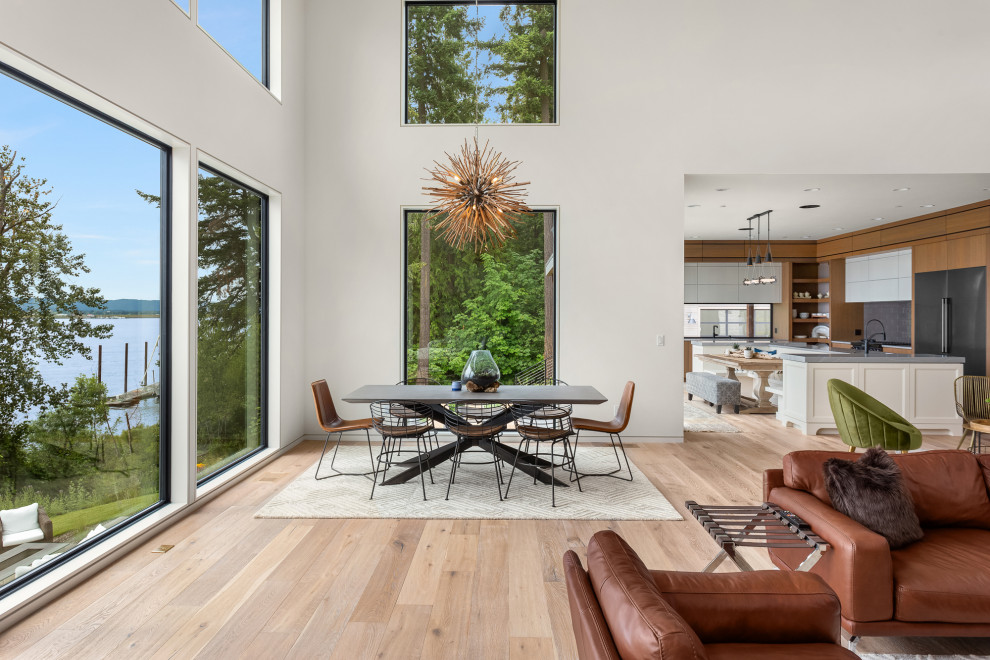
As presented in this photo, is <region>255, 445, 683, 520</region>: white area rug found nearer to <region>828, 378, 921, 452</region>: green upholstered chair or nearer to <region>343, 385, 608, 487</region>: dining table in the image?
<region>343, 385, 608, 487</region>: dining table

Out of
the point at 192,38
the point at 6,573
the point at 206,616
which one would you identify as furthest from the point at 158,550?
the point at 192,38

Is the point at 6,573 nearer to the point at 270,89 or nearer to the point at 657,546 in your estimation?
the point at 657,546

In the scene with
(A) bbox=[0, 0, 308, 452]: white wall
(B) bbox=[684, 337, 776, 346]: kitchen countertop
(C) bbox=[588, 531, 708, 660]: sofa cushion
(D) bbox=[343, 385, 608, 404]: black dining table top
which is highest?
(A) bbox=[0, 0, 308, 452]: white wall

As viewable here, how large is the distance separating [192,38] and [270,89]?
59.0 inches

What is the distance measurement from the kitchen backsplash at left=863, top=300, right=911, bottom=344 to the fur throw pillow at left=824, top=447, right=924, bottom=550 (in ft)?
24.7

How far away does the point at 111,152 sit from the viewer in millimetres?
3059

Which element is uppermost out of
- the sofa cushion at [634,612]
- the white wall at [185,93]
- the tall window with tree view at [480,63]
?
the tall window with tree view at [480,63]

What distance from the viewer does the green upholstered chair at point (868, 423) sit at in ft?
13.7

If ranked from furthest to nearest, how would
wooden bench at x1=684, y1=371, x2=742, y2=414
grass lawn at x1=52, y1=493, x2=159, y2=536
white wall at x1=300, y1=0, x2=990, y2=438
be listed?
wooden bench at x1=684, y1=371, x2=742, y2=414, white wall at x1=300, y1=0, x2=990, y2=438, grass lawn at x1=52, y1=493, x2=159, y2=536

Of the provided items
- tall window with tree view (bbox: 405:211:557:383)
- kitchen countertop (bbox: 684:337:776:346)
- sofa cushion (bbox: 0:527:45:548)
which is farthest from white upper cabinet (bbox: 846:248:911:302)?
sofa cushion (bbox: 0:527:45:548)

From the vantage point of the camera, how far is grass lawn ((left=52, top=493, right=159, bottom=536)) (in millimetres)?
2713

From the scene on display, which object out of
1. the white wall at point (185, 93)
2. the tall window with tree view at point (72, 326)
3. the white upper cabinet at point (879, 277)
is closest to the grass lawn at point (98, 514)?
the tall window with tree view at point (72, 326)

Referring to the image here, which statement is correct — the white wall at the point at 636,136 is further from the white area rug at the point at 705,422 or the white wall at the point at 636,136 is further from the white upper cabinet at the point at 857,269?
the white upper cabinet at the point at 857,269

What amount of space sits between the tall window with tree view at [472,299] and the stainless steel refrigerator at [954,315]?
543 centimetres
